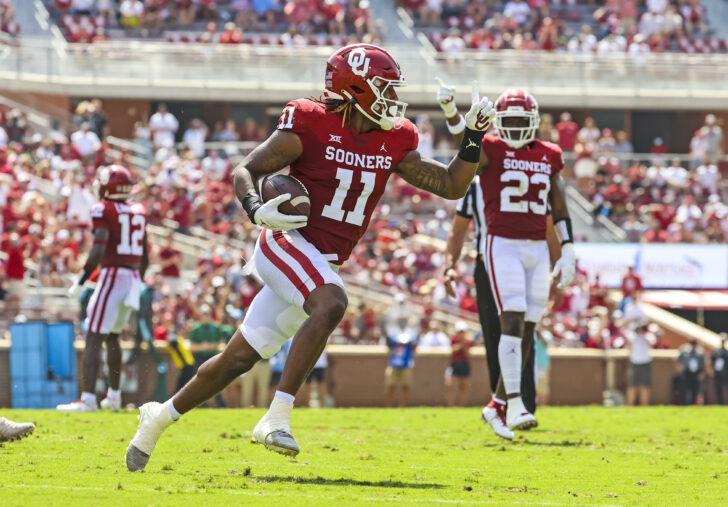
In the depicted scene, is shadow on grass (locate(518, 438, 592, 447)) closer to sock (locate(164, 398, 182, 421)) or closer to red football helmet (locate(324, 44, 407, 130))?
red football helmet (locate(324, 44, 407, 130))

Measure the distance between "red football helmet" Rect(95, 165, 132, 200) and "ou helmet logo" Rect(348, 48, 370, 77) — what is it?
547 centimetres

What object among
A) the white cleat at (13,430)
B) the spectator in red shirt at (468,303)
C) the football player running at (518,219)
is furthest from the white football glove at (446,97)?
the spectator in red shirt at (468,303)

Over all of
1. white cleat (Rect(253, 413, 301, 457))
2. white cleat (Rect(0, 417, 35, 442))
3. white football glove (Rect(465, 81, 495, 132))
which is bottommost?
white cleat (Rect(0, 417, 35, 442))

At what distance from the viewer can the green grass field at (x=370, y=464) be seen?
5.80 meters

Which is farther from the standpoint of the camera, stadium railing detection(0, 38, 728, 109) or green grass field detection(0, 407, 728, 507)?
stadium railing detection(0, 38, 728, 109)

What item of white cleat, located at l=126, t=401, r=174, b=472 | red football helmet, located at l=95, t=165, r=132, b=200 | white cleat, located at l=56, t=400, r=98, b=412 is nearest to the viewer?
white cleat, located at l=126, t=401, r=174, b=472

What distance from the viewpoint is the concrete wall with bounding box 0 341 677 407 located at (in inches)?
698

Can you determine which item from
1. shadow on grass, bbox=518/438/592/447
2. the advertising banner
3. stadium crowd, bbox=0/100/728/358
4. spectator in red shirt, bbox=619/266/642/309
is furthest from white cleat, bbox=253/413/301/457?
the advertising banner

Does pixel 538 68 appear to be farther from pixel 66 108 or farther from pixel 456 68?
pixel 66 108

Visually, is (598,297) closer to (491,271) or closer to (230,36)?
(491,271)

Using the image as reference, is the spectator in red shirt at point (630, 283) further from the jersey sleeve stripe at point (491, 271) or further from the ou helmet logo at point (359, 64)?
the ou helmet logo at point (359, 64)

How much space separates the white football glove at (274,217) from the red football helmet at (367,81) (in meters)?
0.83

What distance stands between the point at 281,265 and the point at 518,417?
3455 mm

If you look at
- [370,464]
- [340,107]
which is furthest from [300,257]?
[370,464]
